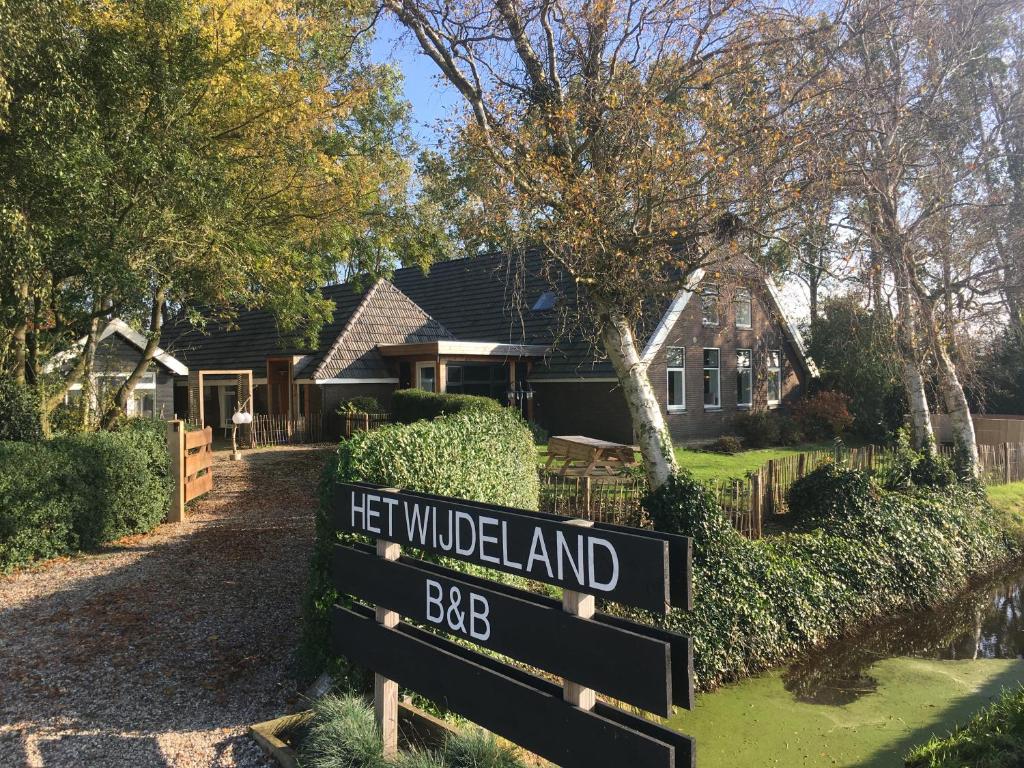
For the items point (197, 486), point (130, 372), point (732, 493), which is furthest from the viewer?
point (130, 372)

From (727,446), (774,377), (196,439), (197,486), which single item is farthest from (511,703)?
(774,377)

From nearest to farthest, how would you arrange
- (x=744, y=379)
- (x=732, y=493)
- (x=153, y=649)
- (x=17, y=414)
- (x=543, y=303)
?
(x=153, y=649) < (x=17, y=414) < (x=732, y=493) < (x=543, y=303) < (x=744, y=379)

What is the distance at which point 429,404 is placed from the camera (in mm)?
17625

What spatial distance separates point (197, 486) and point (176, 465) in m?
1.32

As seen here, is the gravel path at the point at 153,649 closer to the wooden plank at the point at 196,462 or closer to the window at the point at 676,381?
the wooden plank at the point at 196,462

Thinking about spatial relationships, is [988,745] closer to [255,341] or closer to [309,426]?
[309,426]

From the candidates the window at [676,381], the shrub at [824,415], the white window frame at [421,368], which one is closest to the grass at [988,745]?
the window at [676,381]

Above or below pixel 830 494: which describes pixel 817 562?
below

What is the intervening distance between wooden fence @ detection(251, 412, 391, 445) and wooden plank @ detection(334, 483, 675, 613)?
657 inches

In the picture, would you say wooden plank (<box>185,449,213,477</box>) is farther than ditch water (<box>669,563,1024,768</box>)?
Yes

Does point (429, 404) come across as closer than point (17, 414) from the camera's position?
No

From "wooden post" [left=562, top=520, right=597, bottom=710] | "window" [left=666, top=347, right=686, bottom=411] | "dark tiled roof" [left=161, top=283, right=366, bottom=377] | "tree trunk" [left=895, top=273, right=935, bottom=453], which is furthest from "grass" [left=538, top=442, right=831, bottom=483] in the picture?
"wooden post" [left=562, top=520, right=597, bottom=710]

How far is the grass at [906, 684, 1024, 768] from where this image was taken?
4223 millimetres

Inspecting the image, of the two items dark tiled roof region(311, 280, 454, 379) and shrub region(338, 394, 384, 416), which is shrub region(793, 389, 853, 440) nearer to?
dark tiled roof region(311, 280, 454, 379)
